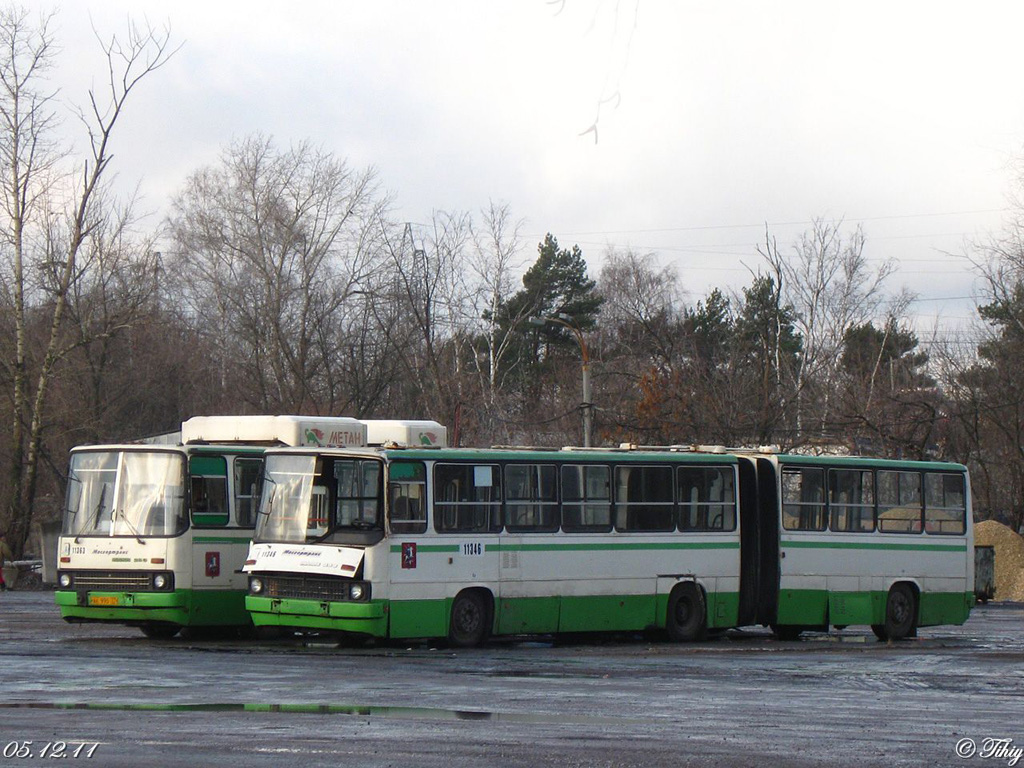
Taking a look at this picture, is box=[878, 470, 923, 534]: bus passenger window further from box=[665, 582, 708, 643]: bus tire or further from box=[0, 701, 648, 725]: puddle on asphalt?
box=[0, 701, 648, 725]: puddle on asphalt

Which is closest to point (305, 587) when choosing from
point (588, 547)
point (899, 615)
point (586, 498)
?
point (588, 547)

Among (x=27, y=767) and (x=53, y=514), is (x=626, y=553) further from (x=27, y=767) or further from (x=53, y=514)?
(x=53, y=514)

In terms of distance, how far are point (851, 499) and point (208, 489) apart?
1021 centimetres

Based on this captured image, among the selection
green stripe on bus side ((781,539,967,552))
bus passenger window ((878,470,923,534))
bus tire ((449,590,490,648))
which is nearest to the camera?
bus tire ((449,590,490,648))

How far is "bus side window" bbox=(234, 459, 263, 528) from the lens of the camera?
20969 mm

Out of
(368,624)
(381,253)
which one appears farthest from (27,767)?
(381,253)

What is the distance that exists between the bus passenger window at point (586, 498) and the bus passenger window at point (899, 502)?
5.38 m

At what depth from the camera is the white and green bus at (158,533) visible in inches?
790

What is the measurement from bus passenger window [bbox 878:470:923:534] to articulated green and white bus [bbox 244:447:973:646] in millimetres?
30

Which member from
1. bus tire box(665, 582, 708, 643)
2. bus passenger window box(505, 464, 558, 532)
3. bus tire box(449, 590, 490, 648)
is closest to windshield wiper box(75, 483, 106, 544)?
bus tire box(449, 590, 490, 648)

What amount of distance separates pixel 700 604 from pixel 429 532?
511cm

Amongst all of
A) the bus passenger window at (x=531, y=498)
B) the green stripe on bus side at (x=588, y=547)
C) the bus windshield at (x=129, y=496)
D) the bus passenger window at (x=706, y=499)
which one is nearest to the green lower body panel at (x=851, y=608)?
the green stripe on bus side at (x=588, y=547)

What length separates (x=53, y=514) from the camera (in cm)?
5122
